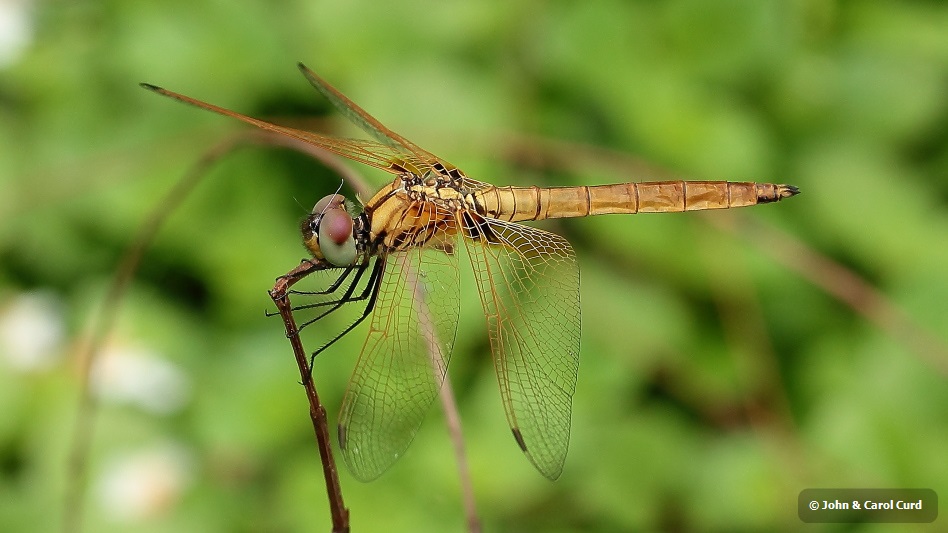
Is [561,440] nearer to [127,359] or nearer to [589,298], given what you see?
[589,298]

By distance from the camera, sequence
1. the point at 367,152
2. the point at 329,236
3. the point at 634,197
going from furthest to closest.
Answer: the point at 634,197
the point at 367,152
the point at 329,236

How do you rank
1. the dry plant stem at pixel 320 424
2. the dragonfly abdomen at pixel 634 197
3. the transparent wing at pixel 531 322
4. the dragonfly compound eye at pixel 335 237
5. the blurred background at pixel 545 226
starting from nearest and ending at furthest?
1. the dry plant stem at pixel 320 424
2. the dragonfly compound eye at pixel 335 237
3. the transparent wing at pixel 531 322
4. the dragonfly abdomen at pixel 634 197
5. the blurred background at pixel 545 226

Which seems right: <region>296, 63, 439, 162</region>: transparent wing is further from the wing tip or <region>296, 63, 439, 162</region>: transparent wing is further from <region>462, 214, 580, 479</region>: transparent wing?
the wing tip

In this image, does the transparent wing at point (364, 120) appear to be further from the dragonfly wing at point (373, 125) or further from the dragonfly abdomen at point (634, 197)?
the dragonfly abdomen at point (634, 197)

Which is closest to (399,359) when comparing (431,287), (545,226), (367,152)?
(431,287)

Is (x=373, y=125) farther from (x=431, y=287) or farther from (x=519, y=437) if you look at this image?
(x=519, y=437)

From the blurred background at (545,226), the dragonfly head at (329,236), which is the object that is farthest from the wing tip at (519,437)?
the blurred background at (545,226)

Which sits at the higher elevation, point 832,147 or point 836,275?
point 832,147

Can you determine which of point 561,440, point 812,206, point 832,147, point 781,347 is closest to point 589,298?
point 781,347
